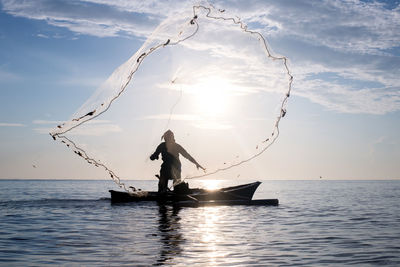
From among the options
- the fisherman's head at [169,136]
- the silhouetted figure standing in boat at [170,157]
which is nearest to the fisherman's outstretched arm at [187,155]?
the silhouetted figure standing in boat at [170,157]

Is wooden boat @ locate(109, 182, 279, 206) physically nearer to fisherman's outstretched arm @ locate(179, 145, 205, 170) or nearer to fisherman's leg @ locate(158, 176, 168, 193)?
fisherman's leg @ locate(158, 176, 168, 193)

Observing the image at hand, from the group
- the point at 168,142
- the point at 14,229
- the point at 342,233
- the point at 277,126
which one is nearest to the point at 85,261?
the point at 14,229

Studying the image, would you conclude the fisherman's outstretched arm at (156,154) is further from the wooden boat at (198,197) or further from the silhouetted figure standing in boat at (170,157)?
the wooden boat at (198,197)

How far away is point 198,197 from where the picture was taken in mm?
25188

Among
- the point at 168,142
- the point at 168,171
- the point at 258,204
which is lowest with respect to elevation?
the point at 258,204

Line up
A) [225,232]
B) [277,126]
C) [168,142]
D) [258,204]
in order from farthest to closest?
[258,204], [168,142], [277,126], [225,232]

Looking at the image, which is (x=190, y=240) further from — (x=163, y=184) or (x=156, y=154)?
(x=163, y=184)

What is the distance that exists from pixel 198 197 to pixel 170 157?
9.99ft

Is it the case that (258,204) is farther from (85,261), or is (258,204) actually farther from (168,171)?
(85,261)

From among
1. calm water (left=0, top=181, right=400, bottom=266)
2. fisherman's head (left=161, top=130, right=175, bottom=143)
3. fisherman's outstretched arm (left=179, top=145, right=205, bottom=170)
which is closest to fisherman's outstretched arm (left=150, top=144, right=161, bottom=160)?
fisherman's head (left=161, top=130, right=175, bottom=143)

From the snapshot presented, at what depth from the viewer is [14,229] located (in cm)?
1545

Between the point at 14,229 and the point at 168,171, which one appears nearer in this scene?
the point at 14,229

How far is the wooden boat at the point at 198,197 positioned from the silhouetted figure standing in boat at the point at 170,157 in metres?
0.89

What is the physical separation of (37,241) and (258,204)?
604 inches
